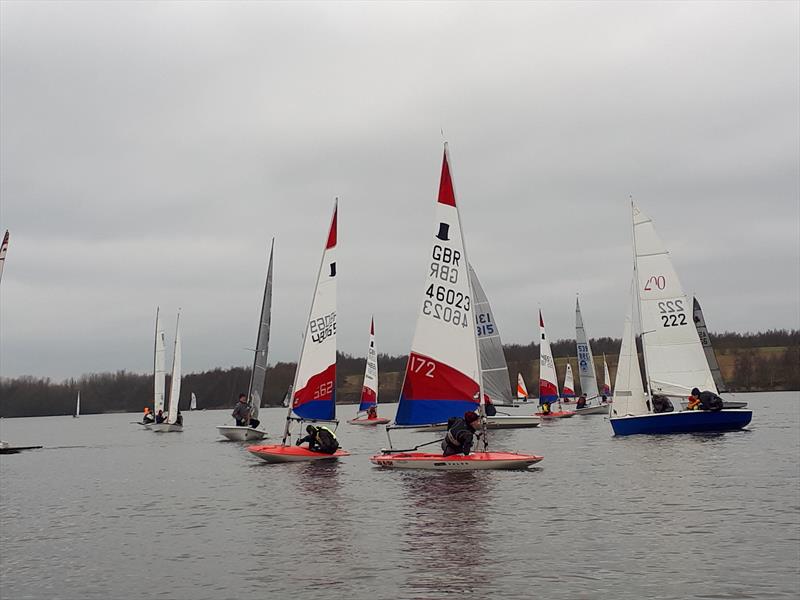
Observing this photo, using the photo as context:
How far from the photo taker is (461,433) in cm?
2438

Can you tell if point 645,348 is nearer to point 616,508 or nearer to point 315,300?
point 315,300

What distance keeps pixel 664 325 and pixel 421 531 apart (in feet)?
79.9

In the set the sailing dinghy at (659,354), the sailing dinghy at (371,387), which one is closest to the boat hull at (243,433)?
the sailing dinghy at (659,354)

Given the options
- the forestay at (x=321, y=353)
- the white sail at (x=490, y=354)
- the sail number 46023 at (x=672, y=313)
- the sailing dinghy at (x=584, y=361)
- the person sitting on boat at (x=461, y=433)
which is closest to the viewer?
the person sitting on boat at (x=461, y=433)

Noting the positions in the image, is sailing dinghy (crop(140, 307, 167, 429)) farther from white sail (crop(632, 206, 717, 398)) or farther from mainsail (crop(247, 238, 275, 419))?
white sail (crop(632, 206, 717, 398))

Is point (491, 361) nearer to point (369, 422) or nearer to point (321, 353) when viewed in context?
point (321, 353)

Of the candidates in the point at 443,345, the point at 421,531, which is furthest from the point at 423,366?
the point at 421,531

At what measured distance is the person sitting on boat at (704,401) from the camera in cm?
3603

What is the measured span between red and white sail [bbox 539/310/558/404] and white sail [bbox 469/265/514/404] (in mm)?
19460

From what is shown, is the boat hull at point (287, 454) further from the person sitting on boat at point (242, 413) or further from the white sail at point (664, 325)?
the person sitting on boat at point (242, 413)

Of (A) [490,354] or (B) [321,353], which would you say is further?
(A) [490,354]

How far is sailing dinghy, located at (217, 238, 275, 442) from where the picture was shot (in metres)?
45.3

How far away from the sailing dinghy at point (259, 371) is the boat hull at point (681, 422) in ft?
62.1

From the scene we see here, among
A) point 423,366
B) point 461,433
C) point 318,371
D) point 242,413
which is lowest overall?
point 461,433
